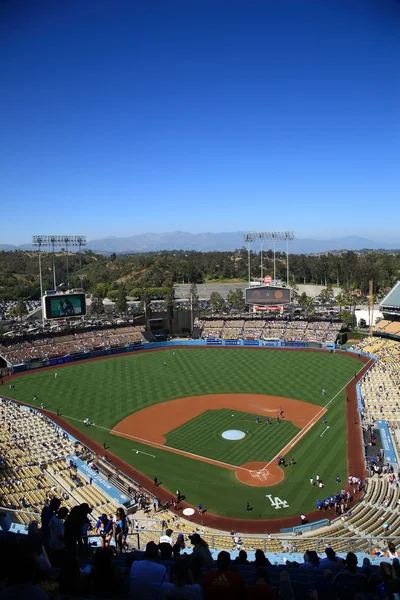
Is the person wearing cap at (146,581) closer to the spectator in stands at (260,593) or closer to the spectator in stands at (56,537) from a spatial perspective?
the spectator in stands at (260,593)

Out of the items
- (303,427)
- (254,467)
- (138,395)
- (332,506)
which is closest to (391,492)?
(332,506)

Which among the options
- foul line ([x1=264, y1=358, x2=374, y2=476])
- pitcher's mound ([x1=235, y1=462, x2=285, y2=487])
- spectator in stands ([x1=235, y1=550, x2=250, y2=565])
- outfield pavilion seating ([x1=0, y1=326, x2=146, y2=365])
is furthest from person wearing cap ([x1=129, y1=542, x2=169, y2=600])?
outfield pavilion seating ([x1=0, y1=326, x2=146, y2=365])

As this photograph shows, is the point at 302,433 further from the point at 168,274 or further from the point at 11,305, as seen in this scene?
the point at 168,274

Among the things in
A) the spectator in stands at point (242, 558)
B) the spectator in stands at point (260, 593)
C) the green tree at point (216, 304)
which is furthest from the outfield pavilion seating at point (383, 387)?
the green tree at point (216, 304)

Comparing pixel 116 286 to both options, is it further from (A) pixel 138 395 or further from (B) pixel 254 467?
(B) pixel 254 467

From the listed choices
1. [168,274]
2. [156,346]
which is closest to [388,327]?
[156,346]

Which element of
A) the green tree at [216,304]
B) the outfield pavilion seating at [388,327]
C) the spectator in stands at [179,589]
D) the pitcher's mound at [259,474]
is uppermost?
the spectator in stands at [179,589]

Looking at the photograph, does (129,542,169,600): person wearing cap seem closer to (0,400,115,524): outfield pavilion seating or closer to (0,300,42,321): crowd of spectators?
(0,400,115,524): outfield pavilion seating
